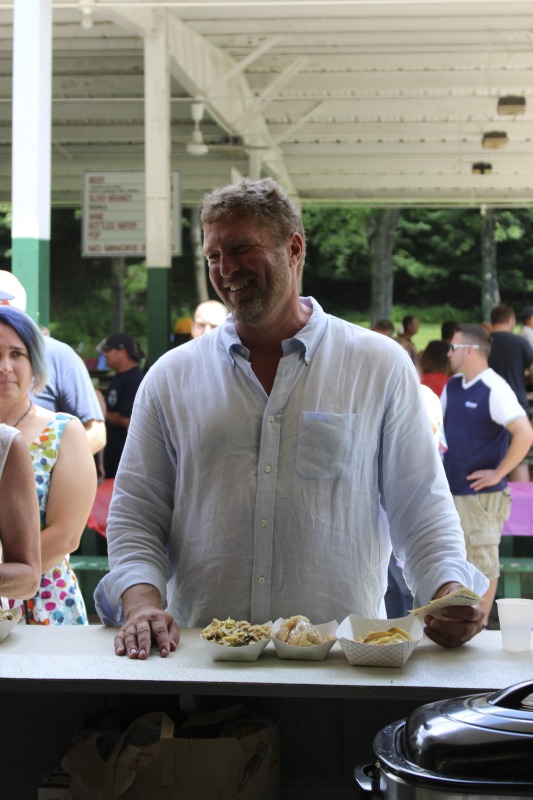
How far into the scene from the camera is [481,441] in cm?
654

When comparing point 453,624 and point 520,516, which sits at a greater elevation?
point 453,624

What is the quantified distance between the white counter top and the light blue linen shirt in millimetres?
209

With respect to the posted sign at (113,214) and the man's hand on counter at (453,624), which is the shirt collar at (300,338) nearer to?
the man's hand on counter at (453,624)

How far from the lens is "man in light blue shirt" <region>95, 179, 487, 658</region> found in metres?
2.65

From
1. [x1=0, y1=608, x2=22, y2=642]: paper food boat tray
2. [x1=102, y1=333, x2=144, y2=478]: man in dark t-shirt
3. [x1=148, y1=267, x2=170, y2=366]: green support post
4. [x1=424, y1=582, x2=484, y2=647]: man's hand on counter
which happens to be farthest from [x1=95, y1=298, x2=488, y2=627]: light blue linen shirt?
[x1=148, y1=267, x2=170, y2=366]: green support post

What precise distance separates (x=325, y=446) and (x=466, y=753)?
1.23 metres

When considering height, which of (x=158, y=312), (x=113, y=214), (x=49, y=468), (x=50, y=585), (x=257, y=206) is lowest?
(x=50, y=585)

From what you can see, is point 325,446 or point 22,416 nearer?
point 325,446

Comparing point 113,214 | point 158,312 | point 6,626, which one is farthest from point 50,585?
point 113,214

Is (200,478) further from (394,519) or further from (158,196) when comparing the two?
(158,196)

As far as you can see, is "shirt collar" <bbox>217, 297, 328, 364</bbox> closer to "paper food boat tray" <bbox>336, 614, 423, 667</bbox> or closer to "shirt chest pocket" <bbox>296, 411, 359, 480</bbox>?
"shirt chest pocket" <bbox>296, 411, 359, 480</bbox>

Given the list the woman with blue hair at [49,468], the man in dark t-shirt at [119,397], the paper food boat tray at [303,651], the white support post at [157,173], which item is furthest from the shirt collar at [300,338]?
the white support post at [157,173]

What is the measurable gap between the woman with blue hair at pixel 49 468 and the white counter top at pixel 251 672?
1.05 metres

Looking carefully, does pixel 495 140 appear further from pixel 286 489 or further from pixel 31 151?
pixel 286 489
